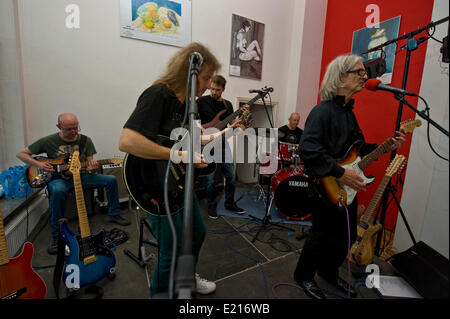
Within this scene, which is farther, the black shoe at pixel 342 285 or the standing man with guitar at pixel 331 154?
the black shoe at pixel 342 285

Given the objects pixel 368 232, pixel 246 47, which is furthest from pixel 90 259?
pixel 246 47

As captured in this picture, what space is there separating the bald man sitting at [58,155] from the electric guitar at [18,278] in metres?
0.76

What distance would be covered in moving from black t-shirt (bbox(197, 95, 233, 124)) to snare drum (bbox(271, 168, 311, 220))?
44.4 inches

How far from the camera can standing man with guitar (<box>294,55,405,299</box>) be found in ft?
3.78

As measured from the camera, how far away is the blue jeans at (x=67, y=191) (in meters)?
2.05

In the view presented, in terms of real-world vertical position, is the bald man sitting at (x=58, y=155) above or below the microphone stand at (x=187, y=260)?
below

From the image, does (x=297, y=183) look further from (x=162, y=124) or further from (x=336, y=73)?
(x=162, y=124)

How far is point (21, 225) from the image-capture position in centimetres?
189

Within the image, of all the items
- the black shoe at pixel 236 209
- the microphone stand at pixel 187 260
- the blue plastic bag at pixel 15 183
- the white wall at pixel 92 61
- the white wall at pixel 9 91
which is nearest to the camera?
the microphone stand at pixel 187 260

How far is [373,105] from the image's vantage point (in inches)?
113

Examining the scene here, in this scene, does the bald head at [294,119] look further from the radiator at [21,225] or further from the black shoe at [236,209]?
the radiator at [21,225]

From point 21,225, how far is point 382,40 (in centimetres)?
475

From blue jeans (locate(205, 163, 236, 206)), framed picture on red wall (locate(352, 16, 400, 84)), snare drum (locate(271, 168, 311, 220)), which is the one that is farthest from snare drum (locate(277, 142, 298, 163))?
framed picture on red wall (locate(352, 16, 400, 84))

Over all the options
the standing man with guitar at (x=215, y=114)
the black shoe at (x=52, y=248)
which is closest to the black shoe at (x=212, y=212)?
the standing man with guitar at (x=215, y=114)
